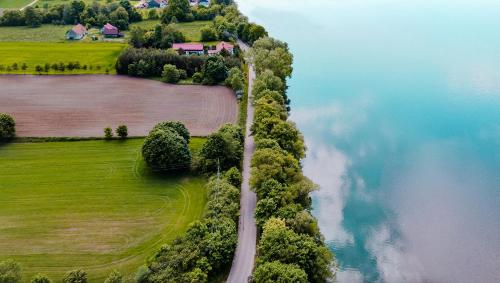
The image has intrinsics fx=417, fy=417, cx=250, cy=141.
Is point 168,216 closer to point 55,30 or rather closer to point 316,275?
point 316,275

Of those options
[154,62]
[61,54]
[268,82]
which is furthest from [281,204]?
[61,54]

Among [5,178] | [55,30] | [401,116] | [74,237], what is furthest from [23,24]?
[401,116]

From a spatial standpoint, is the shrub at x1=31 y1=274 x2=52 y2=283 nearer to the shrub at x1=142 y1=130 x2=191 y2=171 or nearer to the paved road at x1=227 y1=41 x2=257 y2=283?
the paved road at x1=227 y1=41 x2=257 y2=283

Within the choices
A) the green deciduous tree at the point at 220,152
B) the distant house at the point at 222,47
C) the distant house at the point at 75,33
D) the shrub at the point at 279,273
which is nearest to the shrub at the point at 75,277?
the shrub at the point at 279,273

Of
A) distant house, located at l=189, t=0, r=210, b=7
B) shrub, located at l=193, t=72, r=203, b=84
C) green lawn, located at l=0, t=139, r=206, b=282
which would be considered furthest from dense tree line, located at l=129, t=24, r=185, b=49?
green lawn, located at l=0, t=139, r=206, b=282

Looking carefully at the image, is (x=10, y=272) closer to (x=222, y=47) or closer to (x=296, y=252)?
(x=296, y=252)
